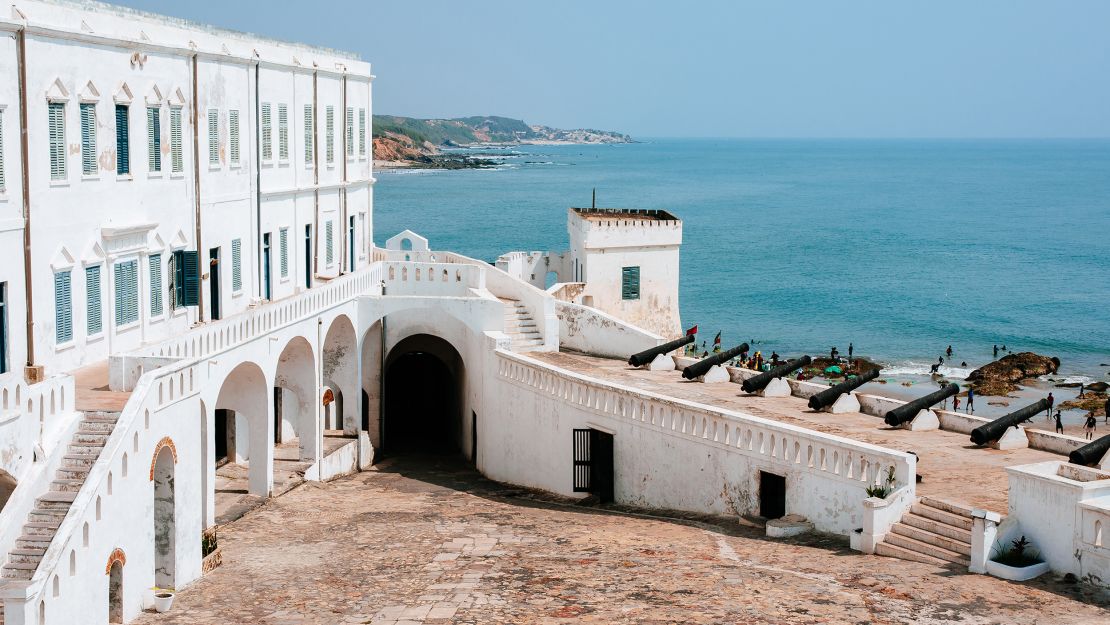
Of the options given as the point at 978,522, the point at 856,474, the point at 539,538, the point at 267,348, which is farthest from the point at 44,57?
the point at 978,522

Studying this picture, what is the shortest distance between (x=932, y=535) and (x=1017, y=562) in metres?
1.66

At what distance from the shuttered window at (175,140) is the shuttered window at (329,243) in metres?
9.87

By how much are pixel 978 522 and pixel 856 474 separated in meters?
3.27

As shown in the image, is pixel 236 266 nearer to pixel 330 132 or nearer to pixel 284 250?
pixel 284 250

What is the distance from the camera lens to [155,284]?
2694 centimetres

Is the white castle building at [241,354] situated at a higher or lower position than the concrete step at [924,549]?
higher

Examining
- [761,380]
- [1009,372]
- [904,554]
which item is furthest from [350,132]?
[1009,372]

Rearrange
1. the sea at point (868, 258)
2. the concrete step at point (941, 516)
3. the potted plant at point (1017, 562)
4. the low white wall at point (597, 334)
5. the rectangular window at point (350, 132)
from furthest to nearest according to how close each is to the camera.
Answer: the sea at point (868, 258) < the rectangular window at point (350, 132) < the low white wall at point (597, 334) < the concrete step at point (941, 516) < the potted plant at point (1017, 562)

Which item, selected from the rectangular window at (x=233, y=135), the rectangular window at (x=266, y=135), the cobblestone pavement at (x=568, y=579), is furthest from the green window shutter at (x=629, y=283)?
the cobblestone pavement at (x=568, y=579)

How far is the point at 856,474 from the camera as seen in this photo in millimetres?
22047

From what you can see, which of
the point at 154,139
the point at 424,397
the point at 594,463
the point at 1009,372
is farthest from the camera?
the point at 1009,372

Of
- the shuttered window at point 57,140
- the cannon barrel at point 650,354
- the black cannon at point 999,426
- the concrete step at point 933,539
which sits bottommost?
the concrete step at point 933,539

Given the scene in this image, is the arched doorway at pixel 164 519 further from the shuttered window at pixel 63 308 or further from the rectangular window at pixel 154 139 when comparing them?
the rectangular window at pixel 154 139

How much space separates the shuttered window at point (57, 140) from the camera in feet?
73.6
